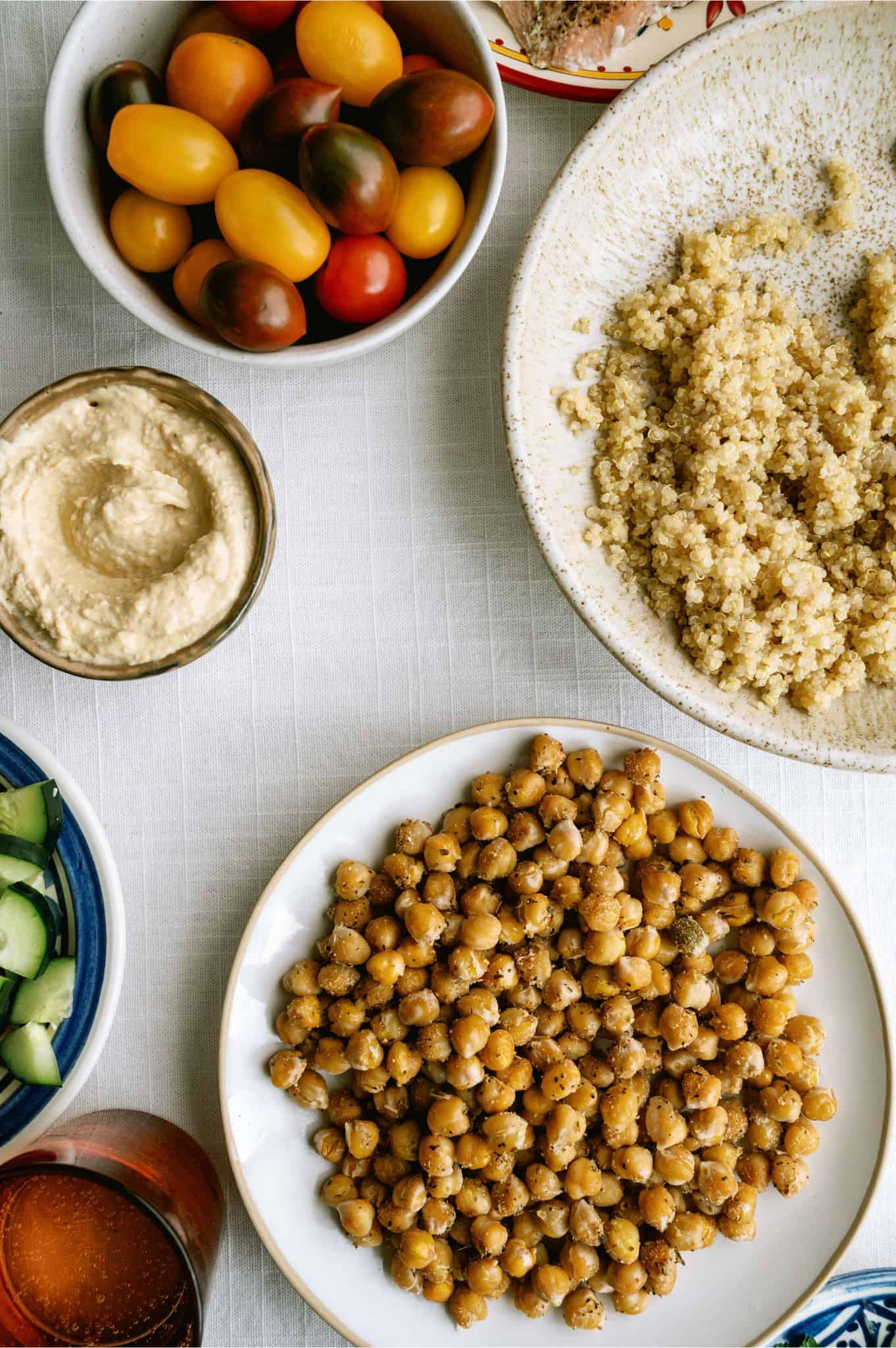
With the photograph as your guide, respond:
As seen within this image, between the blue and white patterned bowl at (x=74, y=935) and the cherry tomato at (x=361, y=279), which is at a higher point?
the cherry tomato at (x=361, y=279)

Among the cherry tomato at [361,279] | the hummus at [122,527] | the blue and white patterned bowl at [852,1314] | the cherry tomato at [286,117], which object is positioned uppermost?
the cherry tomato at [286,117]

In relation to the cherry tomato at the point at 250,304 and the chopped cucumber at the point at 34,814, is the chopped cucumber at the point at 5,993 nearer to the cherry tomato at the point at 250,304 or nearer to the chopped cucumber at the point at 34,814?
the chopped cucumber at the point at 34,814

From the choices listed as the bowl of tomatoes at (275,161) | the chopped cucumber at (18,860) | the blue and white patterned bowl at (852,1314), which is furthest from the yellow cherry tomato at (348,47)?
the blue and white patterned bowl at (852,1314)

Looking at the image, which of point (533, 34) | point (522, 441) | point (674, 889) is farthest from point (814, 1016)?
point (533, 34)

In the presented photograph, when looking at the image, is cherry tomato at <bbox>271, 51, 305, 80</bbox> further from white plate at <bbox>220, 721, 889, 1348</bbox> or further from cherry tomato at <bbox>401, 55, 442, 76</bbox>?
white plate at <bbox>220, 721, 889, 1348</bbox>

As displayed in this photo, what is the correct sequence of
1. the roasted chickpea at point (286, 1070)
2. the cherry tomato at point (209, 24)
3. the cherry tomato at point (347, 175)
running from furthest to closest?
the roasted chickpea at point (286, 1070) → the cherry tomato at point (209, 24) → the cherry tomato at point (347, 175)

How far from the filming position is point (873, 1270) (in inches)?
48.9

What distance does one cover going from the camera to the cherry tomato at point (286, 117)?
945 millimetres

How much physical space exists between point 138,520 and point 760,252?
703 millimetres

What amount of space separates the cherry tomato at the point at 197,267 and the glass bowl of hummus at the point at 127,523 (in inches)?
2.9

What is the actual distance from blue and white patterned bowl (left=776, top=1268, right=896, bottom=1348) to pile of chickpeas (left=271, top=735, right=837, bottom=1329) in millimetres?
179

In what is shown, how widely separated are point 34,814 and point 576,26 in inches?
37.6

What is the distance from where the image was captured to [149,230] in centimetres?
101

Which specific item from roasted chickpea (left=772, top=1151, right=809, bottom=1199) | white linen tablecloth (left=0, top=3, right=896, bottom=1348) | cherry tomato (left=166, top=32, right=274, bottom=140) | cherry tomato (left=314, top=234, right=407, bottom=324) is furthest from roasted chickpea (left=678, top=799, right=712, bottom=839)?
cherry tomato (left=166, top=32, right=274, bottom=140)
